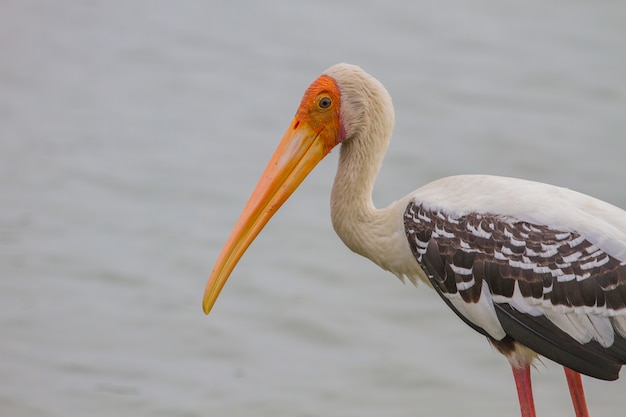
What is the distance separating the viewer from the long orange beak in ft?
24.2

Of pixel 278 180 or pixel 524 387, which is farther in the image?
pixel 278 180

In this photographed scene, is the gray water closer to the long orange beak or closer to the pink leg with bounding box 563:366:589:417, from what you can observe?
the pink leg with bounding box 563:366:589:417

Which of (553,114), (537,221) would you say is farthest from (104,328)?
(553,114)

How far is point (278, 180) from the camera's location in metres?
7.45

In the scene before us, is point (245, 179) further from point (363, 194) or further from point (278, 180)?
point (363, 194)

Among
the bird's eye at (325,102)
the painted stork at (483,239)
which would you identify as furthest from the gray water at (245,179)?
the bird's eye at (325,102)

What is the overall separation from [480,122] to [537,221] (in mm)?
8147

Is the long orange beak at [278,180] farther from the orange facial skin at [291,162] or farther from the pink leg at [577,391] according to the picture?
the pink leg at [577,391]

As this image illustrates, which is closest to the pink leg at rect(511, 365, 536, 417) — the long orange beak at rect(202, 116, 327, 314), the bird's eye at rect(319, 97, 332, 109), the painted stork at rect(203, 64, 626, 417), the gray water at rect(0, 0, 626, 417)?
the painted stork at rect(203, 64, 626, 417)

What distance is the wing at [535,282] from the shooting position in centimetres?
675

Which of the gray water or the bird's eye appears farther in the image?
the gray water

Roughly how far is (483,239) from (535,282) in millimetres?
330

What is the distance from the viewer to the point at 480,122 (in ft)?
48.9

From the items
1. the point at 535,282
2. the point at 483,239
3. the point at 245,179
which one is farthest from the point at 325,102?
the point at 245,179
